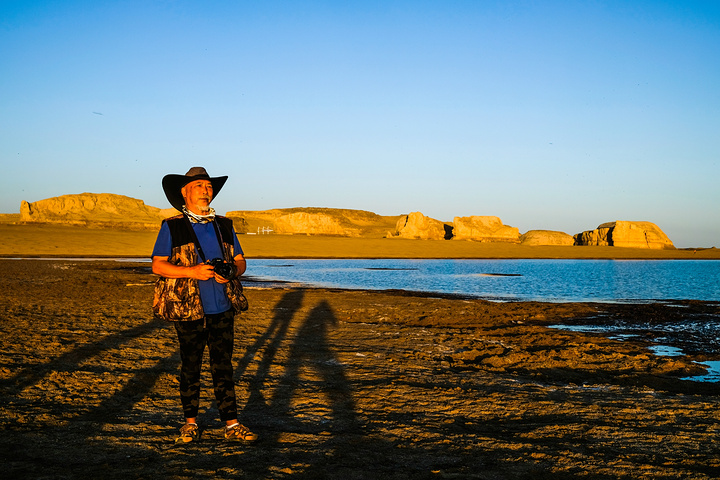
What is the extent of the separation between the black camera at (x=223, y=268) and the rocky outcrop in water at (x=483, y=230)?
5559 inches

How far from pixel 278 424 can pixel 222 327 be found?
45.9 inches

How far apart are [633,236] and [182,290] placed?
473ft

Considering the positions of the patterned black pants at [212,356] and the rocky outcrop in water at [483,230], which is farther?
the rocky outcrop in water at [483,230]

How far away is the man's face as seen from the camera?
468 centimetres

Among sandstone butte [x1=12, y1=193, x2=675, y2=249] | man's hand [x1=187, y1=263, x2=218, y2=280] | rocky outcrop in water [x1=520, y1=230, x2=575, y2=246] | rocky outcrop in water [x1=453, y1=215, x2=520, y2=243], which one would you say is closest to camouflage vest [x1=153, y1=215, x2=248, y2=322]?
man's hand [x1=187, y1=263, x2=218, y2=280]

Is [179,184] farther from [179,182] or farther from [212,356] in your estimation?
[212,356]

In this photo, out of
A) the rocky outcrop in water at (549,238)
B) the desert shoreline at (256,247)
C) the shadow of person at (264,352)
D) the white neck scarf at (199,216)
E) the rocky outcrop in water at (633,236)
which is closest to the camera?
the white neck scarf at (199,216)

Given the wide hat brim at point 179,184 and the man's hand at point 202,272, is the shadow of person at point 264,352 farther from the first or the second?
the wide hat brim at point 179,184

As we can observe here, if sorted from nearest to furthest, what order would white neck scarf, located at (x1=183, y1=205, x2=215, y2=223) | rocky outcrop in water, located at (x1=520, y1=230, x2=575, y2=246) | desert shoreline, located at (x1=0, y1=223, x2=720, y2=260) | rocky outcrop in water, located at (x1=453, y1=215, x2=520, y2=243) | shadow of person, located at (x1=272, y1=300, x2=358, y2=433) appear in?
white neck scarf, located at (x1=183, y1=205, x2=215, y2=223) < shadow of person, located at (x1=272, y1=300, x2=358, y2=433) < desert shoreline, located at (x1=0, y1=223, x2=720, y2=260) < rocky outcrop in water, located at (x1=453, y1=215, x2=520, y2=243) < rocky outcrop in water, located at (x1=520, y1=230, x2=575, y2=246)

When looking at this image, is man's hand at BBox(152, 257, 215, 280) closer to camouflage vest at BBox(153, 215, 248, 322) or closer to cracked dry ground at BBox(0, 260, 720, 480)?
camouflage vest at BBox(153, 215, 248, 322)

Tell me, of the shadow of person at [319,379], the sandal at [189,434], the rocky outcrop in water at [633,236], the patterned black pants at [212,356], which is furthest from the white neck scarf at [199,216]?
the rocky outcrop in water at [633,236]

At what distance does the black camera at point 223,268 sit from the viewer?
14.4 feet

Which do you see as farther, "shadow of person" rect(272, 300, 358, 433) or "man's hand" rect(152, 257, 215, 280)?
"shadow of person" rect(272, 300, 358, 433)

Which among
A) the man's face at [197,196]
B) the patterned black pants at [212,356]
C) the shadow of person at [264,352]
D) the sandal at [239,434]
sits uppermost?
the man's face at [197,196]
